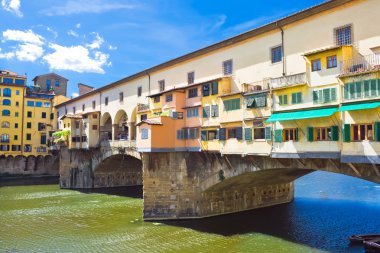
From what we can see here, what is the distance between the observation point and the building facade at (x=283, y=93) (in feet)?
67.7

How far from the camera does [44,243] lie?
27.6 metres

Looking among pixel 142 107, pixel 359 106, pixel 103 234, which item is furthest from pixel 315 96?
pixel 142 107

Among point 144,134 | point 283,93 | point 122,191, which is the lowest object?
point 122,191

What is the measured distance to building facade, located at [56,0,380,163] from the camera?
20620 millimetres

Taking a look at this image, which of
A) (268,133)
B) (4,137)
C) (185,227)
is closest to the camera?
(268,133)

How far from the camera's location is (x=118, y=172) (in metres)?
62.6

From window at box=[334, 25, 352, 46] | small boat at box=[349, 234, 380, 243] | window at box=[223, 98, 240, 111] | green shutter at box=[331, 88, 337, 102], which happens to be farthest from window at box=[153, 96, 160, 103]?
small boat at box=[349, 234, 380, 243]

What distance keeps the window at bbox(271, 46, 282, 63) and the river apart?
1485 centimetres

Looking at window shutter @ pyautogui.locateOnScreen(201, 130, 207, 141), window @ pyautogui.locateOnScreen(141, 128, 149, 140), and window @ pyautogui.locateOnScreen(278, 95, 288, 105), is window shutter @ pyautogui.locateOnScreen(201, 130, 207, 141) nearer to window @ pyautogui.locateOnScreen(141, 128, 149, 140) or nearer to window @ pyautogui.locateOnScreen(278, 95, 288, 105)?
window @ pyautogui.locateOnScreen(141, 128, 149, 140)

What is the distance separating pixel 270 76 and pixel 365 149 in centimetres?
1014

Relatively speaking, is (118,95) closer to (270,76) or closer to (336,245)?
(270,76)

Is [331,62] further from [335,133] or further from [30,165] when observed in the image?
[30,165]

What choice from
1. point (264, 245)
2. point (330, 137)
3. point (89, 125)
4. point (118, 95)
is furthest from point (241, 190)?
point (89, 125)

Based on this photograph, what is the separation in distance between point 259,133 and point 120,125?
3025 centimetres
